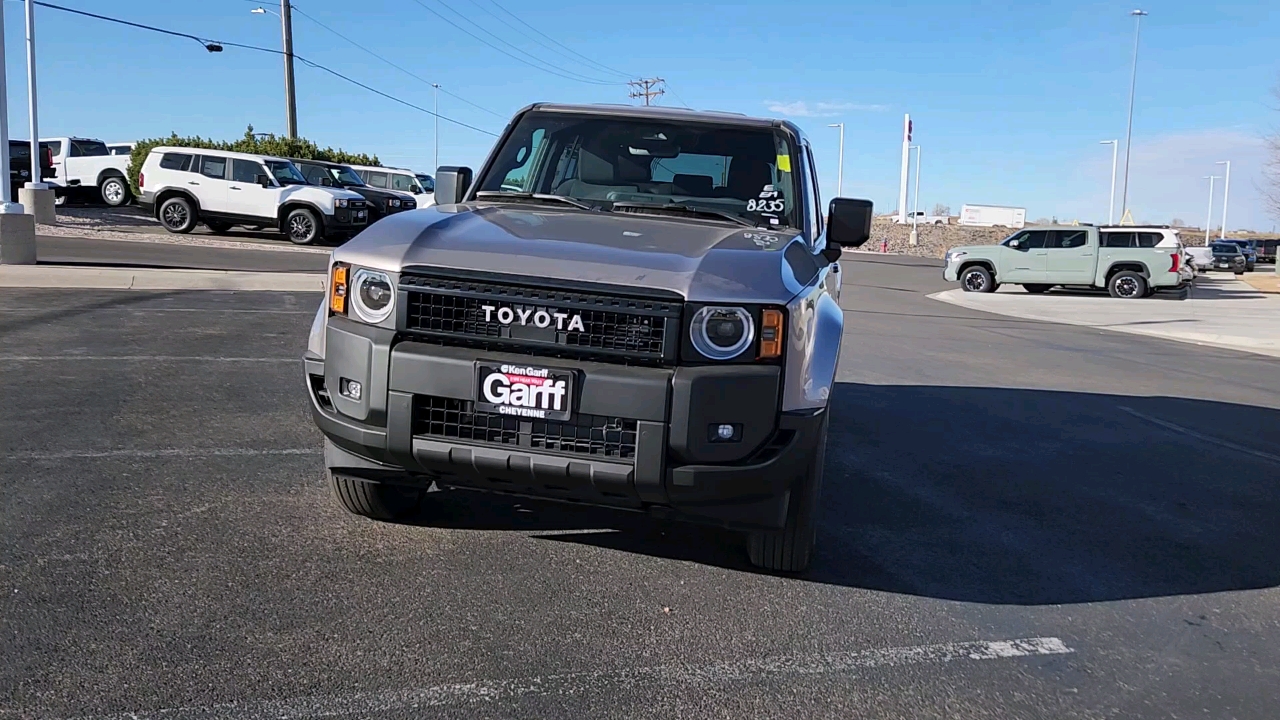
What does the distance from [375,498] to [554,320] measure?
1.41 m

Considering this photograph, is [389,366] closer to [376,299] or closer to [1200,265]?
[376,299]

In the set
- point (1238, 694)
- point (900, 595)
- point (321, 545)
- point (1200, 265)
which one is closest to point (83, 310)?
point (321, 545)

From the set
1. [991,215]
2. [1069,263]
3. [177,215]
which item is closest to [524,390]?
[177,215]

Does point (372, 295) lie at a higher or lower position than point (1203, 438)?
higher

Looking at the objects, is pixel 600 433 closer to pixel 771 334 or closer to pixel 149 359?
pixel 771 334

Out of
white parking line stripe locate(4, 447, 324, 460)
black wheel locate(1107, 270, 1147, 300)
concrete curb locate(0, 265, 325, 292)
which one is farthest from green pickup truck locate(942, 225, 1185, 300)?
white parking line stripe locate(4, 447, 324, 460)

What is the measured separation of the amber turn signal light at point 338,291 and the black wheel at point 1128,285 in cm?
2515

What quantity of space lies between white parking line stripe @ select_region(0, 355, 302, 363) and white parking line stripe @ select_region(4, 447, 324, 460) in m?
3.07

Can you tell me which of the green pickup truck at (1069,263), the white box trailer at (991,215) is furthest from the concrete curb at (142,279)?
the white box trailer at (991,215)

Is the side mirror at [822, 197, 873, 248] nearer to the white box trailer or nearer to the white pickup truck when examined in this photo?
the white pickup truck

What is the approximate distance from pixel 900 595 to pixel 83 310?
10077 mm

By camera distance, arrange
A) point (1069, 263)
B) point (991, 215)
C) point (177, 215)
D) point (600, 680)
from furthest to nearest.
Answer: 1. point (991, 215)
2. point (1069, 263)
3. point (177, 215)
4. point (600, 680)

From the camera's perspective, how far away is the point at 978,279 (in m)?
26.4

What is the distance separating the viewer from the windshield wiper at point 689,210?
4680 mm
